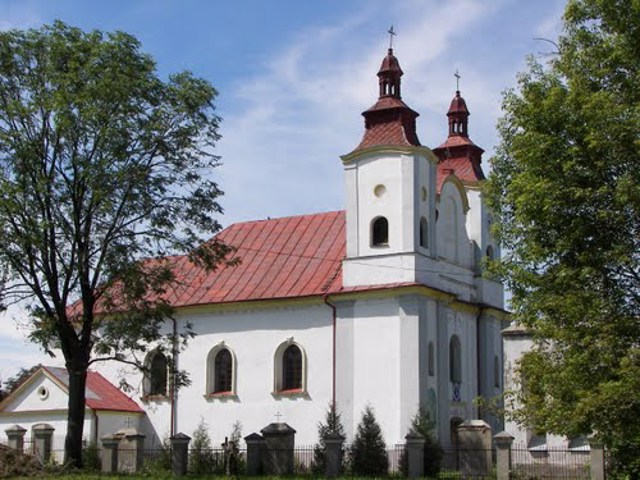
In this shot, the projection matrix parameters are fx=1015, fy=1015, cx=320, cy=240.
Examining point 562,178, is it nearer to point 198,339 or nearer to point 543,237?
point 543,237

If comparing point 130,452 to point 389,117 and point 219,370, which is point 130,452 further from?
point 389,117

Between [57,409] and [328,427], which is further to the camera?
[57,409]

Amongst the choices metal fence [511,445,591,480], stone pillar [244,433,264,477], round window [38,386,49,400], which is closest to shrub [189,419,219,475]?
stone pillar [244,433,264,477]

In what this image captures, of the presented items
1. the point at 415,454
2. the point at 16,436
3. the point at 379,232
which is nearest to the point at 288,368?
the point at 379,232

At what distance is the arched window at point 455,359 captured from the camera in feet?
114

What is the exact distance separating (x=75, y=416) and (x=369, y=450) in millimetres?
9890

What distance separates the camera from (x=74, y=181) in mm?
24328

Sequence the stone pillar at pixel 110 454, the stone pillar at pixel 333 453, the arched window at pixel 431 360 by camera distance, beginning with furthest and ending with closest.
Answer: the arched window at pixel 431 360 < the stone pillar at pixel 110 454 < the stone pillar at pixel 333 453

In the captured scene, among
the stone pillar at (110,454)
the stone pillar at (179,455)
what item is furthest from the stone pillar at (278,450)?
the stone pillar at (110,454)

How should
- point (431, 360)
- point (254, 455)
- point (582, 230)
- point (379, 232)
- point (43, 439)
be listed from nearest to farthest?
point (582, 230) < point (254, 455) < point (43, 439) < point (431, 360) < point (379, 232)

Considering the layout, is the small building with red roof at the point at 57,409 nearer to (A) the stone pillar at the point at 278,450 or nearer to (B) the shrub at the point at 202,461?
(B) the shrub at the point at 202,461

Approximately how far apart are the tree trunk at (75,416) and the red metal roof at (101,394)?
33.0 ft

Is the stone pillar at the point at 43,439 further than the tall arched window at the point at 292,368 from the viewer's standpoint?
No

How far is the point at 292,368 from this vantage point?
113ft
